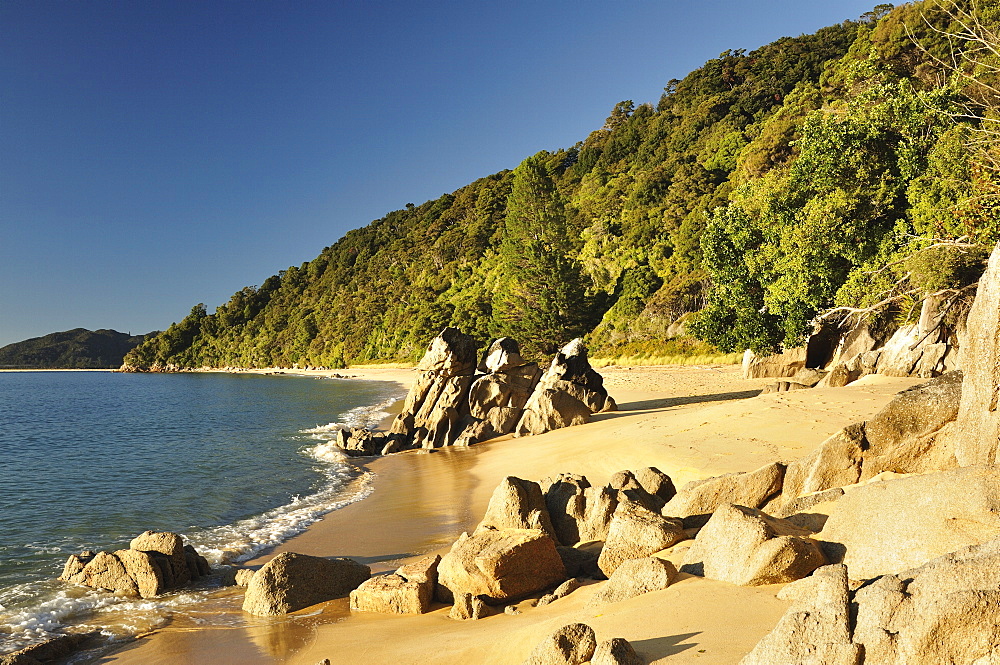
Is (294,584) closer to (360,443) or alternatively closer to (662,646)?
(662,646)

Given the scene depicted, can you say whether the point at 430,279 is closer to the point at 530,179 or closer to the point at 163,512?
the point at 530,179

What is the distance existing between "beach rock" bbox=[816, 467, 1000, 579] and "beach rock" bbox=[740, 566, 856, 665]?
4.95ft

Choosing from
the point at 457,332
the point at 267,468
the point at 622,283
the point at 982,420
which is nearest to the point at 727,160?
the point at 622,283

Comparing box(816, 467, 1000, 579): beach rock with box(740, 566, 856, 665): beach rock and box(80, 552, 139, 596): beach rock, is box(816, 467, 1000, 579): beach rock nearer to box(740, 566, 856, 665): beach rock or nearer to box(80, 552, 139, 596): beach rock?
box(740, 566, 856, 665): beach rock

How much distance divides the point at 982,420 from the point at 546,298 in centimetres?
3605

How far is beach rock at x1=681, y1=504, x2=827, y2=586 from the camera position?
16.2 feet

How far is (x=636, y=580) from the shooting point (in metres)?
5.43

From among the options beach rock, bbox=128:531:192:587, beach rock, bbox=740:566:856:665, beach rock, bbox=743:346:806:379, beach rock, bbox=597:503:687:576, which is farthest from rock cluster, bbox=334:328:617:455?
beach rock, bbox=740:566:856:665

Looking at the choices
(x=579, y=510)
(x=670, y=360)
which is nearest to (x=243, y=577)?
(x=579, y=510)

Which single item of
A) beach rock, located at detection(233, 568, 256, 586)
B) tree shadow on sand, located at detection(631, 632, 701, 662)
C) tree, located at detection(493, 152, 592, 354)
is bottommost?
beach rock, located at detection(233, 568, 256, 586)

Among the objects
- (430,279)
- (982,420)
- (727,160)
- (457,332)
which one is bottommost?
(982,420)

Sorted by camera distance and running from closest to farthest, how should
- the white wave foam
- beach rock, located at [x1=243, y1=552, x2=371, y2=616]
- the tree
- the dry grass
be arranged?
beach rock, located at [x1=243, y1=552, x2=371, y2=616] < the white wave foam < the dry grass < the tree

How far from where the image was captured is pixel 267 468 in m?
19.0

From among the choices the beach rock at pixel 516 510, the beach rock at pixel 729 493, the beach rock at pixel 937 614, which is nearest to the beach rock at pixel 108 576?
the beach rock at pixel 516 510
